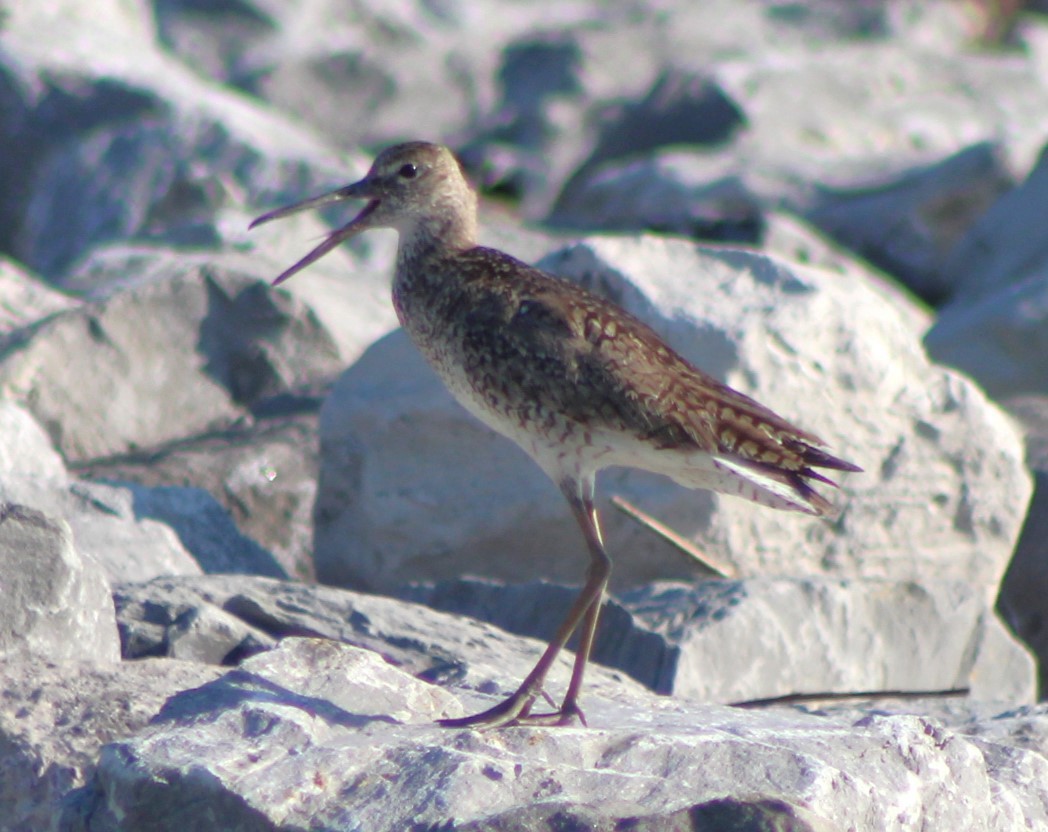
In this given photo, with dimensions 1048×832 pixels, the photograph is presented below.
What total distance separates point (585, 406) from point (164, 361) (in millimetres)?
3969

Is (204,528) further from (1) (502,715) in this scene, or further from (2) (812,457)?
(2) (812,457)

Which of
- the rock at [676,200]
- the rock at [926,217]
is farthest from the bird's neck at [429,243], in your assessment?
the rock at [926,217]

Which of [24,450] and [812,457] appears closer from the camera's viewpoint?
[812,457]

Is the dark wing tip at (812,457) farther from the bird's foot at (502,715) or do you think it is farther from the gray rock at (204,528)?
the gray rock at (204,528)

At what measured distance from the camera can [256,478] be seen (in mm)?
7969

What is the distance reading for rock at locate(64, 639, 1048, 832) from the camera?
397 cm

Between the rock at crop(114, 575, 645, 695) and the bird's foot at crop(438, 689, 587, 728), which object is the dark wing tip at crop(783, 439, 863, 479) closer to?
the rock at crop(114, 575, 645, 695)

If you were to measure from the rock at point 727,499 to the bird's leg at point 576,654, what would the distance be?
1481 mm

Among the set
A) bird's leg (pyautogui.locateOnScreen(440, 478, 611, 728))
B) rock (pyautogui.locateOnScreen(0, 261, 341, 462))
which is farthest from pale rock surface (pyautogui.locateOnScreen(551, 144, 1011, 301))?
bird's leg (pyautogui.locateOnScreen(440, 478, 611, 728))

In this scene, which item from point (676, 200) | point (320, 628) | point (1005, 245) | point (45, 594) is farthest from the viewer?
point (676, 200)

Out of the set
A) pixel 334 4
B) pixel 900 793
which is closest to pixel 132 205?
pixel 334 4

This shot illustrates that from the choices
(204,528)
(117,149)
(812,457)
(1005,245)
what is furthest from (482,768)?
(117,149)

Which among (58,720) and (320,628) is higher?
(58,720)

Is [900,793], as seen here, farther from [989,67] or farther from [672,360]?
[989,67]
